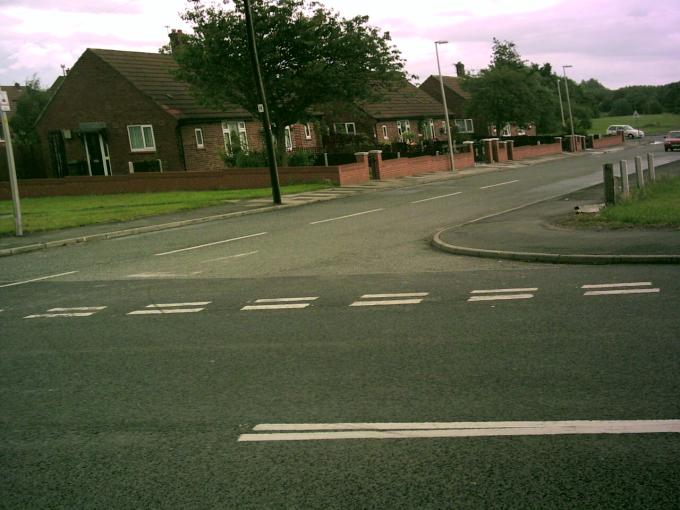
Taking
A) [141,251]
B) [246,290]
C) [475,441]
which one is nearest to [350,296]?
[246,290]

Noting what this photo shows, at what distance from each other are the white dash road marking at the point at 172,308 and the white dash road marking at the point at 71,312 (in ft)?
2.14

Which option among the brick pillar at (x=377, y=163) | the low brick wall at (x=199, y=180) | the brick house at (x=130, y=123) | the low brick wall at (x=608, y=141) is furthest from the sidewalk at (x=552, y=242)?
the low brick wall at (x=608, y=141)

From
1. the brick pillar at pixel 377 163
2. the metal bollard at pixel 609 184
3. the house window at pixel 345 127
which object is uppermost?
the house window at pixel 345 127

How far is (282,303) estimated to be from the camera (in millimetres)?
9305

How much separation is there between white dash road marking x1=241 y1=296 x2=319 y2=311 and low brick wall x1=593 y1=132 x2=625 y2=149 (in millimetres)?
73623

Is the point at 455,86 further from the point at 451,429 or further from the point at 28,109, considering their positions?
the point at 451,429

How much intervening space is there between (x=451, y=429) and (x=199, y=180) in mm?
31674

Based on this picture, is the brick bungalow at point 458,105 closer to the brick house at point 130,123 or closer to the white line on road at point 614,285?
the brick house at point 130,123

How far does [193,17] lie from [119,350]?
30.3 meters

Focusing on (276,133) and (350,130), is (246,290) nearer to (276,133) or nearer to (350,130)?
(276,133)

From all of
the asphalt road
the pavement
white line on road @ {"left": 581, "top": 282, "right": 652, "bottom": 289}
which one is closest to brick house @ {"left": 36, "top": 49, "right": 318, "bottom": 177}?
the pavement

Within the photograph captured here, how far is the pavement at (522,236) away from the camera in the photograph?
11.2m

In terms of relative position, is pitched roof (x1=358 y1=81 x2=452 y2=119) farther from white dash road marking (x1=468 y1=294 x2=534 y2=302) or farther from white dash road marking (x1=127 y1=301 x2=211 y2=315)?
white dash road marking (x1=468 y1=294 x2=534 y2=302)

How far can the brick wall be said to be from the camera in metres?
42.1
